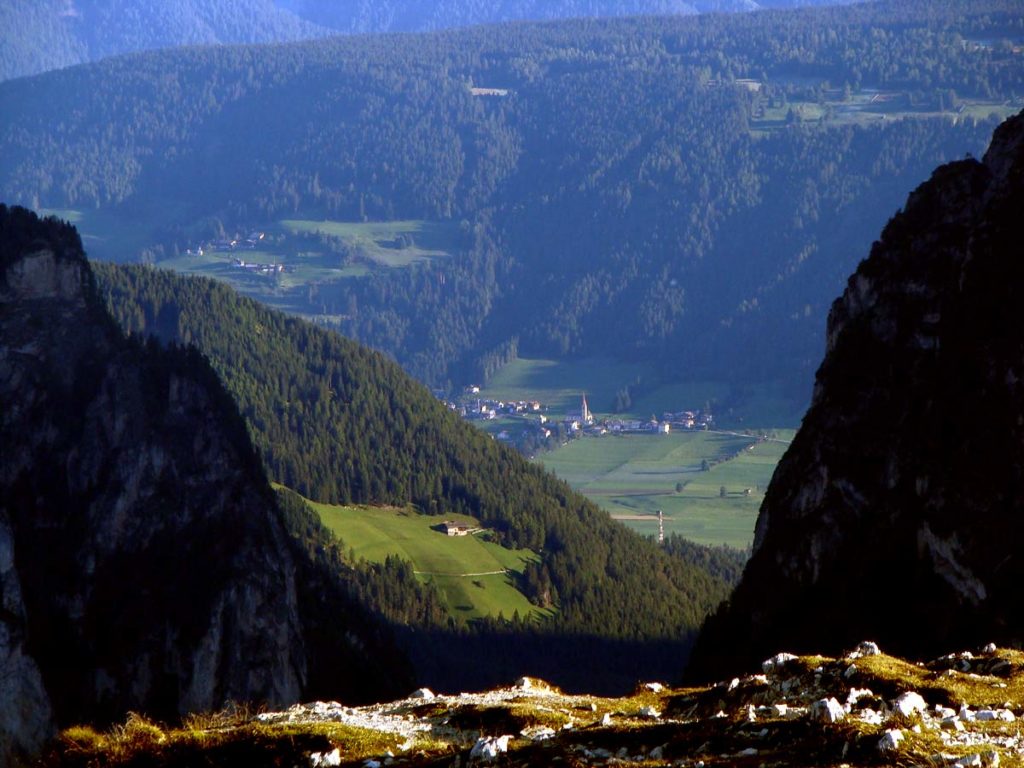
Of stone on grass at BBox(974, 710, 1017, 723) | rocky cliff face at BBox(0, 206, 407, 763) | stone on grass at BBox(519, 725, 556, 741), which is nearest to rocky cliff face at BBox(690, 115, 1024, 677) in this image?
stone on grass at BBox(974, 710, 1017, 723)

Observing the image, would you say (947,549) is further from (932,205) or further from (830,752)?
(830,752)

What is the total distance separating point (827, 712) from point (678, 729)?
342cm

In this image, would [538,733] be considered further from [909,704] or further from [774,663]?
[909,704]

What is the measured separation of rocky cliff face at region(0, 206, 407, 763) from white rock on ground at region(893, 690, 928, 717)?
251 ft

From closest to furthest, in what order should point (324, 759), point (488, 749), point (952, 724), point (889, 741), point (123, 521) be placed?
point (889, 741) < point (952, 724) < point (488, 749) < point (324, 759) < point (123, 521)

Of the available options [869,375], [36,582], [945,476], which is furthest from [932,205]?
[36,582]

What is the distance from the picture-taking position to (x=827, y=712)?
35812mm

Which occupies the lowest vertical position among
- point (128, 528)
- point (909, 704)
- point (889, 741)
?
point (128, 528)

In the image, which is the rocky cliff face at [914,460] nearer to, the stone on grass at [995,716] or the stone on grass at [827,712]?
the stone on grass at [995,716]

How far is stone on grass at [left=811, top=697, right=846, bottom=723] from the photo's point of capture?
3566cm

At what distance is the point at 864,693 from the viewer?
3878 cm

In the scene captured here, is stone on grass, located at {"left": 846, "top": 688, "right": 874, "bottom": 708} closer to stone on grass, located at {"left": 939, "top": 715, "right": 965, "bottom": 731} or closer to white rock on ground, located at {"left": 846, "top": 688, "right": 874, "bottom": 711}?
white rock on ground, located at {"left": 846, "top": 688, "right": 874, "bottom": 711}

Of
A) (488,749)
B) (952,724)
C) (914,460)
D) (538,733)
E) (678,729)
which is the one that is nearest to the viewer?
(952,724)

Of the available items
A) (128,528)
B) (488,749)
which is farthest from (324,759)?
(128,528)
